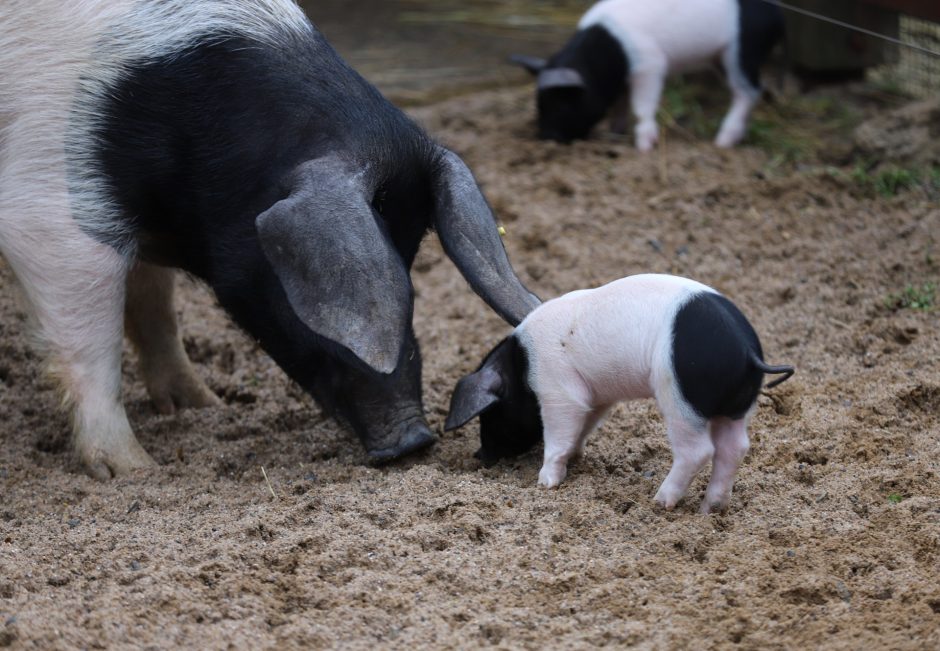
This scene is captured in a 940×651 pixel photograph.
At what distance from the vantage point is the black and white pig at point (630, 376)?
122 inches

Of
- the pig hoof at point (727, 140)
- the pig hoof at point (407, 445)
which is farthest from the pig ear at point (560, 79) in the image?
the pig hoof at point (407, 445)

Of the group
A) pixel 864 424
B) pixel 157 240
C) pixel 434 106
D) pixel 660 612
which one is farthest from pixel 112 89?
pixel 434 106

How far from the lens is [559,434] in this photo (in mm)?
3463

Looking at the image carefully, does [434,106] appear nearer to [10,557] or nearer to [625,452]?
[625,452]

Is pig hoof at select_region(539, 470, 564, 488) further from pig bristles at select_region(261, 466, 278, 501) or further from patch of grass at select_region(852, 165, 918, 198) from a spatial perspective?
patch of grass at select_region(852, 165, 918, 198)

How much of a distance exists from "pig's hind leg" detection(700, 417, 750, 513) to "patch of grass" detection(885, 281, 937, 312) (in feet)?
5.47

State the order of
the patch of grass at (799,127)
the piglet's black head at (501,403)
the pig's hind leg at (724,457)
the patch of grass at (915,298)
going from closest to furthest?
the pig's hind leg at (724,457)
the piglet's black head at (501,403)
the patch of grass at (915,298)
the patch of grass at (799,127)

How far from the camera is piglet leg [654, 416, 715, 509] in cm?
312

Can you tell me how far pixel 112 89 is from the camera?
11.8 feet

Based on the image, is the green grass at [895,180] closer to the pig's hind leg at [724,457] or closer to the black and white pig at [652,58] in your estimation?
the black and white pig at [652,58]

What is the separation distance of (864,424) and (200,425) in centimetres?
220

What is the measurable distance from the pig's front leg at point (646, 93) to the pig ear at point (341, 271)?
3.82 metres

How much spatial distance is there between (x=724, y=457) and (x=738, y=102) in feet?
13.7

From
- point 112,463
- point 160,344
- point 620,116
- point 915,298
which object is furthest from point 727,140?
point 112,463
